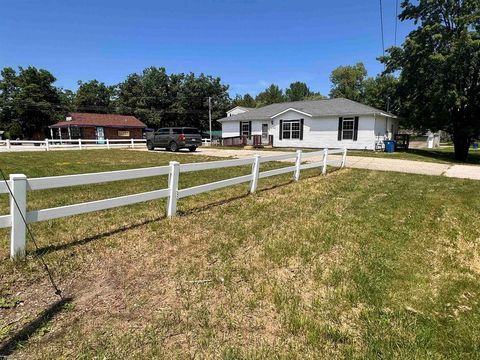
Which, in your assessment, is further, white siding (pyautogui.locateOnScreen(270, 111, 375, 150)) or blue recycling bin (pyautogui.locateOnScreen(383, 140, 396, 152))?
white siding (pyautogui.locateOnScreen(270, 111, 375, 150))

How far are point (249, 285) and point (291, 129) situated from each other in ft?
82.6

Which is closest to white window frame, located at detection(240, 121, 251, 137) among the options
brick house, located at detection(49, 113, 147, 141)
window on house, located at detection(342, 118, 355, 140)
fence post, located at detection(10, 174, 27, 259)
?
window on house, located at detection(342, 118, 355, 140)

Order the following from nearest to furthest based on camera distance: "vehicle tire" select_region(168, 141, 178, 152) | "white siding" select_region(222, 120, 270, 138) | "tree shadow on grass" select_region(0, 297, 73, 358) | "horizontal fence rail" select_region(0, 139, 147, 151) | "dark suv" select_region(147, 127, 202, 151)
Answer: "tree shadow on grass" select_region(0, 297, 73, 358)
"dark suv" select_region(147, 127, 202, 151)
"vehicle tire" select_region(168, 141, 178, 152)
"horizontal fence rail" select_region(0, 139, 147, 151)
"white siding" select_region(222, 120, 270, 138)

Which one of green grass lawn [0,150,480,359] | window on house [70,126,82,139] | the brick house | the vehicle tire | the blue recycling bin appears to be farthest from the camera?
window on house [70,126,82,139]

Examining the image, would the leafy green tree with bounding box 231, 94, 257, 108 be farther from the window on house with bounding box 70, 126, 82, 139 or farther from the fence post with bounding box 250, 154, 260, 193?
the fence post with bounding box 250, 154, 260, 193

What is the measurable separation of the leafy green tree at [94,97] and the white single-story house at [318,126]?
4090cm

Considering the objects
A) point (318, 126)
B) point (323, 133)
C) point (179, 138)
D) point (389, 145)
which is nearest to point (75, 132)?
point (179, 138)

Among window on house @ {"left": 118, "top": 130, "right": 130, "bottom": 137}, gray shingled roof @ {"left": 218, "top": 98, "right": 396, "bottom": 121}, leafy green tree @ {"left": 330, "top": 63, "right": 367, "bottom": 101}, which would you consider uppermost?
leafy green tree @ {"left": 330, "top": 63, "right": 367, "bottom": 101}

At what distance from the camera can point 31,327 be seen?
2.83 metres

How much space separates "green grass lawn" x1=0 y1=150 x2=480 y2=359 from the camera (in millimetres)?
2781

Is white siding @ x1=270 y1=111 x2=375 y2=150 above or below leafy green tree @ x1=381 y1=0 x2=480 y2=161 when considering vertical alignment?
below

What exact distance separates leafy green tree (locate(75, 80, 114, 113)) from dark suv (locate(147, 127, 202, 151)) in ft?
146

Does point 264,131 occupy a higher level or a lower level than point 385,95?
lower

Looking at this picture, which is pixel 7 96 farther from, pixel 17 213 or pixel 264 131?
pixel 17 213
